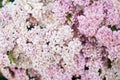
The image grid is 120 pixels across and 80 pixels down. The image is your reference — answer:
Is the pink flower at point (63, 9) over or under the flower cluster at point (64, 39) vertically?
over

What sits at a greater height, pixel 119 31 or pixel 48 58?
pixel 119 31

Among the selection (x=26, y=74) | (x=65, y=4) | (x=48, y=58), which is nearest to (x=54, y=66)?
(x=48, y=58)

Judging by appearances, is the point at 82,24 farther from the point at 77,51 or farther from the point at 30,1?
the point at 30,1

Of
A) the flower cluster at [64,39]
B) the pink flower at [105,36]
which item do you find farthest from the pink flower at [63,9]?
the pink flower at [105,36]

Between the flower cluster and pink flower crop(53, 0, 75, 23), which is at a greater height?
pink flower crop(53, 0, 75, 23)

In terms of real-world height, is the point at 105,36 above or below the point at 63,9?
below

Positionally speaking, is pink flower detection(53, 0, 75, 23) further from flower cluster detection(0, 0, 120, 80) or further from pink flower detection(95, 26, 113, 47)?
pink flower detection(95, 26, 113, 47)

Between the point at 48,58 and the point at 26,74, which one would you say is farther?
the point at 26,74

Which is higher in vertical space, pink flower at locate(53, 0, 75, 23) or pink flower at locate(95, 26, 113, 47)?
pink flower at locate(53, 0, 75, 23)

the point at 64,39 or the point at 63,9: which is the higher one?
the point at 63,9

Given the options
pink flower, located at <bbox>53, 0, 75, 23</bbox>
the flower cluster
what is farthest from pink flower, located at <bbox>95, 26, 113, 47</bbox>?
pink flower, located at <bbox>53, 0, 75, 23</bbox>

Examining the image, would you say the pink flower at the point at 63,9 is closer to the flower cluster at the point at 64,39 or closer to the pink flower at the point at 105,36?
the flower cluster at the point at 64,39
